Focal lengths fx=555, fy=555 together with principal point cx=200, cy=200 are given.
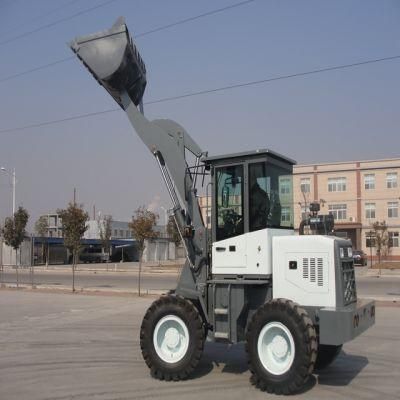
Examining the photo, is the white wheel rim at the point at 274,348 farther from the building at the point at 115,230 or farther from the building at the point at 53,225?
the building at the point at 53,225

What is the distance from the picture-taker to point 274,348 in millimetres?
7387

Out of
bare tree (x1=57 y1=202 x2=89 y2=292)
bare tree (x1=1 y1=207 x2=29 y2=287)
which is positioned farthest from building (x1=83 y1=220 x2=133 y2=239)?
bare tree (x1=57 y1=202 x2=89 y2=292)

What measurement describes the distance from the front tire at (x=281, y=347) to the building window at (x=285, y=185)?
6.22 feet

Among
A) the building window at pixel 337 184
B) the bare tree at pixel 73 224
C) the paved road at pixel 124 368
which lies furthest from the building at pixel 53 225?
the paved road at pixel 124 368

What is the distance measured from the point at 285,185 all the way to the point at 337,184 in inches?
2599

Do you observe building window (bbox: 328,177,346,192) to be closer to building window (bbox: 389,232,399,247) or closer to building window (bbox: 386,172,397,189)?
building window (bbox: 386,172,397,189)

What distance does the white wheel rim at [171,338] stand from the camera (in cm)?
816

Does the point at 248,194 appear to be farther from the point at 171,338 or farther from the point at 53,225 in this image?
the point at 53,225

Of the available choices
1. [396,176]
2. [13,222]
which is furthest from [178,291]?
[396,176]

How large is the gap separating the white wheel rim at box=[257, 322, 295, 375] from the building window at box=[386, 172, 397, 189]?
65485 millimetres

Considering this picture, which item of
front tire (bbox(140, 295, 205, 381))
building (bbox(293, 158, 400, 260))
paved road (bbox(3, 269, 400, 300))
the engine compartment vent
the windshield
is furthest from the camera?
building (bbox(293, 158, 400, 260))

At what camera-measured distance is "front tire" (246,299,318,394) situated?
7.03 metres

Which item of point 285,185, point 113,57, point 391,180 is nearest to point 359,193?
point 391,180

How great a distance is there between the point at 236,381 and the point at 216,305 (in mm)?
1110
